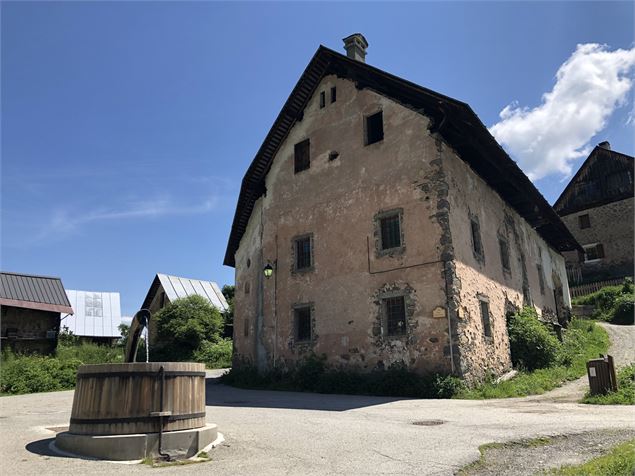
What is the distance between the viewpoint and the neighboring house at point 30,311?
29797 mm

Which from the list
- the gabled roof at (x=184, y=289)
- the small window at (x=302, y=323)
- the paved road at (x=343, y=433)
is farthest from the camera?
the gabled roof at (x=184, y=289)

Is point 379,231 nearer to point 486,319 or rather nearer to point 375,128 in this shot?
point 375,128

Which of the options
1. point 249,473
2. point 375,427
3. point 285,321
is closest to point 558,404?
point 375,427

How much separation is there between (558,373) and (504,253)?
206 inches

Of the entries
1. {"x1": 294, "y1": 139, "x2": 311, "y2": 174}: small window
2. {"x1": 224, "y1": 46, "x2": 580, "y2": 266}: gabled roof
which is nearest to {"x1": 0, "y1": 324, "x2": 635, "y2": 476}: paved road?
{"x1": 224, "y1": 46, "x2": 580, "y2": 266}: gabled roof

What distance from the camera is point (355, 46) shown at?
20047 millimetres

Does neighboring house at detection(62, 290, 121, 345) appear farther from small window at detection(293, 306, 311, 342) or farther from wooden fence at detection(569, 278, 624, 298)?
wooden fence at detection(569, 278, 624, 298)

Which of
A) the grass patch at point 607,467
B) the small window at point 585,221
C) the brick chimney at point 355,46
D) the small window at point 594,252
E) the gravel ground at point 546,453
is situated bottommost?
the gravel ground at point 546,453

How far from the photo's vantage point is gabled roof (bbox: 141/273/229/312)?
38931 millimetres

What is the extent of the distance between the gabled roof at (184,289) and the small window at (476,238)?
26.3 metres

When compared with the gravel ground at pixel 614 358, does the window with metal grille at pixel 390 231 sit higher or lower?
higher

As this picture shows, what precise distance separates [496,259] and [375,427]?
11.6 m

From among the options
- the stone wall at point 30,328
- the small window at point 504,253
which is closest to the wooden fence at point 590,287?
the small window at point 504,253

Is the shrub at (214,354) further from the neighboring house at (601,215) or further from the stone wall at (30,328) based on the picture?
the neighboring house at (601,215)
